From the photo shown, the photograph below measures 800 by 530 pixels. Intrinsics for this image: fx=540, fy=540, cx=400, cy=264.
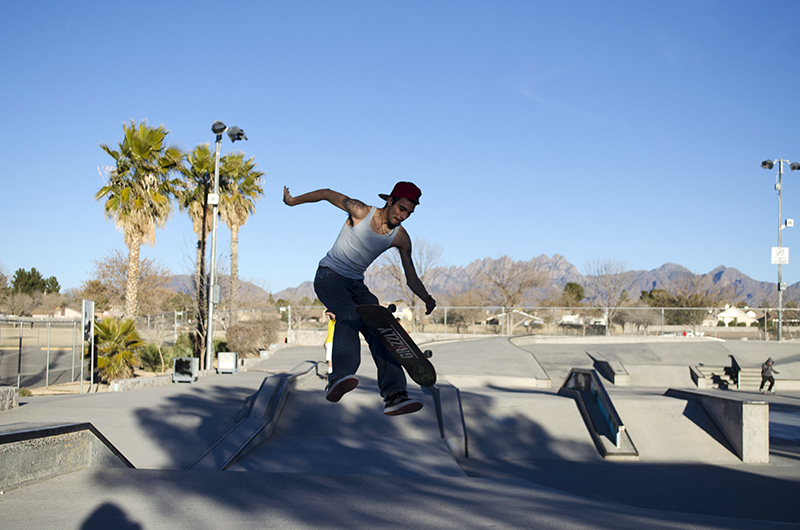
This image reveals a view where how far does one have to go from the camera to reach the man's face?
393 centimetres

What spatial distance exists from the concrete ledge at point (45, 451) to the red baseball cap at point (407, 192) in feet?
13.7

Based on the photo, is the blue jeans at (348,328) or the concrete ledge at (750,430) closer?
the blue jeans at (348,328)

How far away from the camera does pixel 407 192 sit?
393 centimetres

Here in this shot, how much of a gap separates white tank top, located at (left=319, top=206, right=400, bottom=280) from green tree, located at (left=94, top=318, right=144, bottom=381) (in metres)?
14.7

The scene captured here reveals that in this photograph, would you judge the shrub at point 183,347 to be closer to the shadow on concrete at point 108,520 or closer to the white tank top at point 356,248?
the shadow on concrete at point 108,520

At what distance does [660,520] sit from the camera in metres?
5.00

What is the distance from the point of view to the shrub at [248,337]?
2877cm

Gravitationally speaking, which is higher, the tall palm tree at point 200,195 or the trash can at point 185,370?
the tall palm tree at point 200,195

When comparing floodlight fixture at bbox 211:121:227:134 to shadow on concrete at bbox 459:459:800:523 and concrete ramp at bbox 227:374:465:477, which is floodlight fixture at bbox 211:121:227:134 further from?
shadow on concrete at bbox 459:459:800:523

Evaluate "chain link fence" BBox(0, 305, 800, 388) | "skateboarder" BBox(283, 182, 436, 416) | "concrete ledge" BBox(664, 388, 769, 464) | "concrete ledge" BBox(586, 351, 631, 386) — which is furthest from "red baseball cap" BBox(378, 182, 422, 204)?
"chain link fence" BBox(0, 305, 800, 388)

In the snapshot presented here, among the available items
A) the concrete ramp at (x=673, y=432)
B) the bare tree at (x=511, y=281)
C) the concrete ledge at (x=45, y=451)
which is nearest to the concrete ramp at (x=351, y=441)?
the concrete ledge at (x=45, y=451)

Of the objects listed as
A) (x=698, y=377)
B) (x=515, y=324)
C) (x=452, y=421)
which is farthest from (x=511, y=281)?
(x=452, y=421)

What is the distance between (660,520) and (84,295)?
202ft

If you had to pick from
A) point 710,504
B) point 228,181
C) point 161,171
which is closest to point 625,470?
point 710,504
